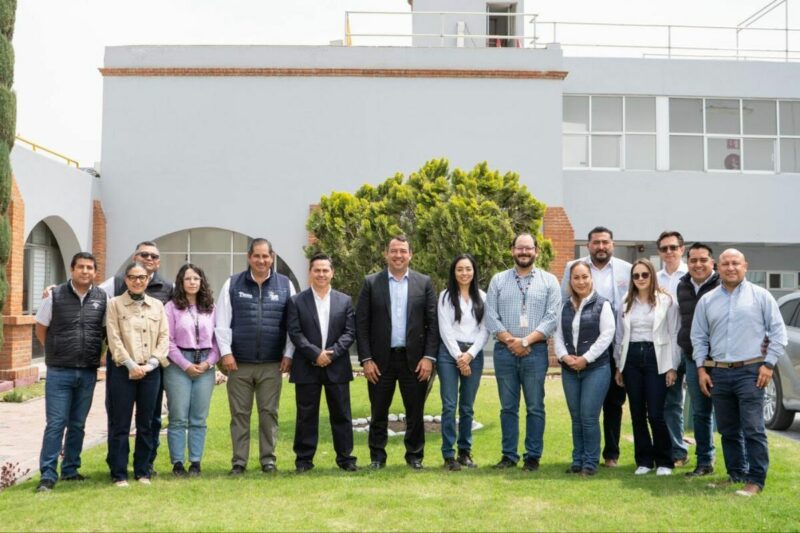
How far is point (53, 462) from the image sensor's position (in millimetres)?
6023

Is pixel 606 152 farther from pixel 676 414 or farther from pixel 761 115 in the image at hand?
pixel 676 414

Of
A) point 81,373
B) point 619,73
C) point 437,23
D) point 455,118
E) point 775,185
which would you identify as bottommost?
point 81,373

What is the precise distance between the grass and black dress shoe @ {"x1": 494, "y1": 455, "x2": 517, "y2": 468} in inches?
6.3

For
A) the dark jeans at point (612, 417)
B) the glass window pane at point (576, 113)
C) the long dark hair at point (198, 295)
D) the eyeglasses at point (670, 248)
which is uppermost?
the glass window pane at point (576, 113)

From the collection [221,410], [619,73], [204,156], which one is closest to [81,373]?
[221,410]

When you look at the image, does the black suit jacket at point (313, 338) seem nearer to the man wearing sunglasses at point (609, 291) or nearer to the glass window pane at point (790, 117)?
the man wearing sunglasses at point (609, 291)

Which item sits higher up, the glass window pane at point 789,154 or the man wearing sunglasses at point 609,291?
the glass window pane at point 789,154

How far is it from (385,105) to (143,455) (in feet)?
37.2

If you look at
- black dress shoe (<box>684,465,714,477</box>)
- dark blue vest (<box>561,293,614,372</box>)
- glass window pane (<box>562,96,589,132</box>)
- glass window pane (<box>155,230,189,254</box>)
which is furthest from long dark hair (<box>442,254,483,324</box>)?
glass window pane (<box>562,96,589,132</box>)

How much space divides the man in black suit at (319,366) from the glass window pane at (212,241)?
10.6 metres

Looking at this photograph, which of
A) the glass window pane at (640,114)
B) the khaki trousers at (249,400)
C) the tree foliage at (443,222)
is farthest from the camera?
the glass window pane at (640,114)


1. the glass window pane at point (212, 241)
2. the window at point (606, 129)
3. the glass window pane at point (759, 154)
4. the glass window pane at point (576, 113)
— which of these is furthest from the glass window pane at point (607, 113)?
the glass window pane at point (212, 241)

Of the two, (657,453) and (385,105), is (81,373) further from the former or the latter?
(385,105)

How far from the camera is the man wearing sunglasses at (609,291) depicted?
6.68 metres
